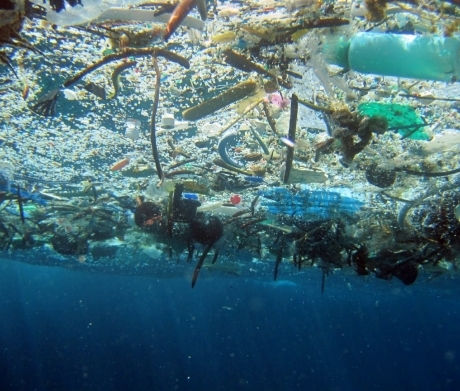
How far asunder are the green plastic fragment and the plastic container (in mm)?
1236

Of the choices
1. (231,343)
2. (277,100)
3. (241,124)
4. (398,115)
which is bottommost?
(231,343)

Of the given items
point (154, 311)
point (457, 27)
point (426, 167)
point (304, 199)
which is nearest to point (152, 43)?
point (457, 27)

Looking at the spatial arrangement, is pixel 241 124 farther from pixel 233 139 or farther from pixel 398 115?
pixel 398 115

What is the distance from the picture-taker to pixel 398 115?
5172 millimetres

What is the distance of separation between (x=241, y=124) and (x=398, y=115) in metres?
2.60

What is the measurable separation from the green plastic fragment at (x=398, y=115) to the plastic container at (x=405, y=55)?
4.06 ft

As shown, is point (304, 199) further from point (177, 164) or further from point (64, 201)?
point (64, 201)

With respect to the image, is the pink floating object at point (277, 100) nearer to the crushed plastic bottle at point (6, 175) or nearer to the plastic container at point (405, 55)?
the plastic container at point (405, 55)

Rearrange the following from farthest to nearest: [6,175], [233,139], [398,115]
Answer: [6,175] < [233,139] < [398,115]

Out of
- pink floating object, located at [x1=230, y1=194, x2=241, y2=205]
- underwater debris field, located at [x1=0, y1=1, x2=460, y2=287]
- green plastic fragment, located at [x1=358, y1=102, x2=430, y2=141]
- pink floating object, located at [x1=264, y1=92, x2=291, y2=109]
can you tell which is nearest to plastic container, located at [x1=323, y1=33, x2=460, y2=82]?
underwater debris field, located at [x1=0, y1=1, x2=460, y2=287]

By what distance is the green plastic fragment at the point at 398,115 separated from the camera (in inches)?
199

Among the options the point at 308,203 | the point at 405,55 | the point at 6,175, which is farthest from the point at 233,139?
the point at 6,175

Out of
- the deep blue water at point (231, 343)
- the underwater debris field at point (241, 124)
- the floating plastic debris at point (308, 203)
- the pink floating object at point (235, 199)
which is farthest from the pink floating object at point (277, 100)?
the deep blue water at point (231, 343)

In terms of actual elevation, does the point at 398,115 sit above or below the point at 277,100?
below
